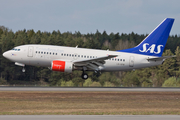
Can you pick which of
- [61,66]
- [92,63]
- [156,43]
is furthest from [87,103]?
[156,43]

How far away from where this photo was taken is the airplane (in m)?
39.8

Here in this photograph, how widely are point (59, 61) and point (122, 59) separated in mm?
9496

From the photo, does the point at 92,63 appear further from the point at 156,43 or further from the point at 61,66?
the point at 156,43

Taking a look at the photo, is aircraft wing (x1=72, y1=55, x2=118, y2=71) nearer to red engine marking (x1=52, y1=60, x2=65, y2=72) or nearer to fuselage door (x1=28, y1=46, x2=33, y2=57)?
red engine marking (x1=52, y1=60, x2=65, y2=72)

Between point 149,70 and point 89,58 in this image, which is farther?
point 149,70

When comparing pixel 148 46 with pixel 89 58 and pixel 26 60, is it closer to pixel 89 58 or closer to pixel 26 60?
pixel 89 58

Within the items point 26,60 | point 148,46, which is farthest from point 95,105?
point 148,46

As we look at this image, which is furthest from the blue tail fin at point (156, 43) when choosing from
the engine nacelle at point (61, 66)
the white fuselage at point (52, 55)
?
the engine nacelle at point (61, 66)

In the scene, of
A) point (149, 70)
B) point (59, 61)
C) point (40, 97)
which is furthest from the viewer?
point (149, 70)

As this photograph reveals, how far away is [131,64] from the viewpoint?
42.4 meters

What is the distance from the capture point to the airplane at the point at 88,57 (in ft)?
131

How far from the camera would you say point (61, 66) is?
38.6 metres

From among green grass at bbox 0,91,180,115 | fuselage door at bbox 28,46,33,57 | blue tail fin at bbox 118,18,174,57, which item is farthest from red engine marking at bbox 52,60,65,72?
blue tail fin at bbox 118,18,174,57

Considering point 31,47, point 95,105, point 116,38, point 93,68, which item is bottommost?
point 95,105
